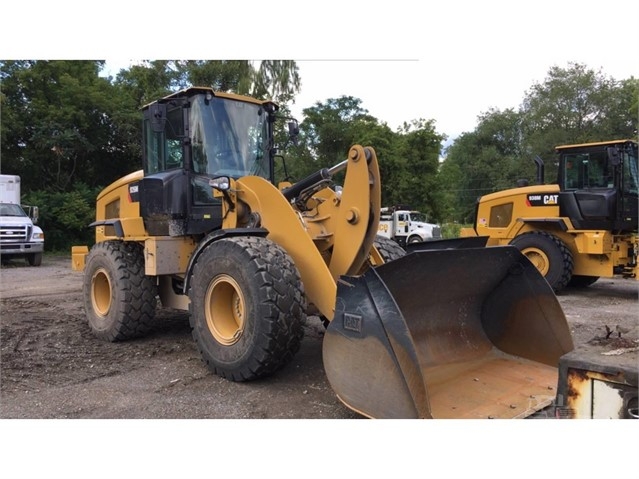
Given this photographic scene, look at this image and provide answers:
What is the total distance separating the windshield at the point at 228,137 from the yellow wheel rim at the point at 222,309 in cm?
144

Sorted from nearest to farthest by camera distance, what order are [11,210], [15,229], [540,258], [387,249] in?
1. [387,249]
2. [540,258]
3. [15,229]
4. [11,210]

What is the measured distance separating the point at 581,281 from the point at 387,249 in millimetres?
6732

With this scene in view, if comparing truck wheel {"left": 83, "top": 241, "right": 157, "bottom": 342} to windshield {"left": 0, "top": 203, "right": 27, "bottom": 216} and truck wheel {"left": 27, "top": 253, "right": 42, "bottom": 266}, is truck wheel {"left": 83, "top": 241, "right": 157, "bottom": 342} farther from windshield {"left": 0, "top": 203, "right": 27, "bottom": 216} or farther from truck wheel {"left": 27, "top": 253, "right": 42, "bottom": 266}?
windshield {"left": 0, "top": 203, "right": 27, "bottom": 216}

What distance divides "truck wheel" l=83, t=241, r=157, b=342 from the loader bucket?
9.40 ft

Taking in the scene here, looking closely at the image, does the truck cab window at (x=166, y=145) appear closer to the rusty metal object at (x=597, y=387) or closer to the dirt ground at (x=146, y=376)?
the dirt ground at (x=146, y=376)

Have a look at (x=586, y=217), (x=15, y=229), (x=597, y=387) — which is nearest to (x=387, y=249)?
(x=597, y=387)

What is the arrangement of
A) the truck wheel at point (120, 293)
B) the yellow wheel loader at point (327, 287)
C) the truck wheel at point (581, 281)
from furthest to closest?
the truck wheel at point (581, 281), the truck wheel at point (120, 293), the yellow wheel loader at point (327, 287)

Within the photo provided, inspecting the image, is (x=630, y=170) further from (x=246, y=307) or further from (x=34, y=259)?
(x=34, y=259)

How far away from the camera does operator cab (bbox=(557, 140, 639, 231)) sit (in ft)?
29.1

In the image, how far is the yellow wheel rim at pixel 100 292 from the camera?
5.81 m

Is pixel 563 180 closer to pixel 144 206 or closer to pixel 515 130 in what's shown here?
pixel 144 206

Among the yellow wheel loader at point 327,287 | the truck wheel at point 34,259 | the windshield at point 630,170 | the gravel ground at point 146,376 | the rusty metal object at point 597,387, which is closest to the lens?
the rusty metal object at point 597,387

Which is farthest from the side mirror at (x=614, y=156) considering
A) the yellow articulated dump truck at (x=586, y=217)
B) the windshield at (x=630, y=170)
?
the windshield at (x=630, y=170)

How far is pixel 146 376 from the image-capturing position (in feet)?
14.3
